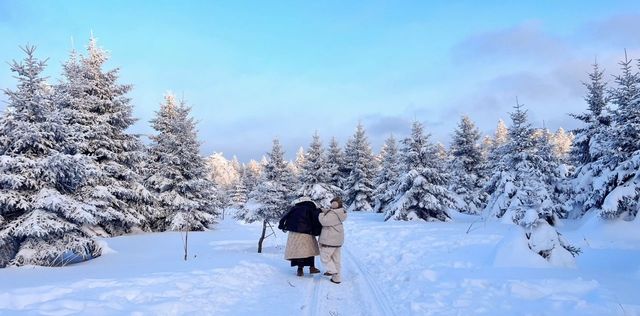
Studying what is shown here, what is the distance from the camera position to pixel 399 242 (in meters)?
16.3

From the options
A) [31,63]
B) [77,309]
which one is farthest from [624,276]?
[31,63]

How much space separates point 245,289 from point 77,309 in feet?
10.1

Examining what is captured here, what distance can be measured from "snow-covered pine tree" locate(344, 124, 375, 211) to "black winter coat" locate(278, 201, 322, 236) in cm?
→ 3305

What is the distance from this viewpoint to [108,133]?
20.3 metres

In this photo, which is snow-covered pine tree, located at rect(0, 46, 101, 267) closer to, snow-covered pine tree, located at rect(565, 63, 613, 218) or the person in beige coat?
the person in beige coat

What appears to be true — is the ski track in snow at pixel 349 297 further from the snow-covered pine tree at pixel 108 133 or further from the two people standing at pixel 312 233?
the snow-covered pine tree at pixel 108 133

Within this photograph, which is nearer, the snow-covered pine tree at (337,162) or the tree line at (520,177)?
the tree line at (520,177)

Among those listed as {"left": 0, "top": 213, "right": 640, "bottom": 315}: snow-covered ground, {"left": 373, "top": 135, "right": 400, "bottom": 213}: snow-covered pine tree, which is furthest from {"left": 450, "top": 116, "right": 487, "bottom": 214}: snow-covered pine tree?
{"left": 0, "top": 213, "right": 640, "bottom": 315}: snow-covered ground

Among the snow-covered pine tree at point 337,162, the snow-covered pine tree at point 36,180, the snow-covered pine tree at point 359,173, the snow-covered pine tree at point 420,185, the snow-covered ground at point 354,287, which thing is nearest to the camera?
the snow-covered ground at point 354,287

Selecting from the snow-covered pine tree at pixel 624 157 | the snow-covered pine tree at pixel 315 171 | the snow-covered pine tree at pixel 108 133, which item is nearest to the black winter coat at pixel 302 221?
the snow-covered pine tree at pixel 108 133

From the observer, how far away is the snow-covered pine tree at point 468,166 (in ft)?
116

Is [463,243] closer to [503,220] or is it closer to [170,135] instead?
[503,220]

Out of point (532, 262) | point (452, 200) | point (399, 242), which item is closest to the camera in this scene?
point (532, 262)

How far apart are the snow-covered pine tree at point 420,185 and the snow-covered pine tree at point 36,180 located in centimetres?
2113
